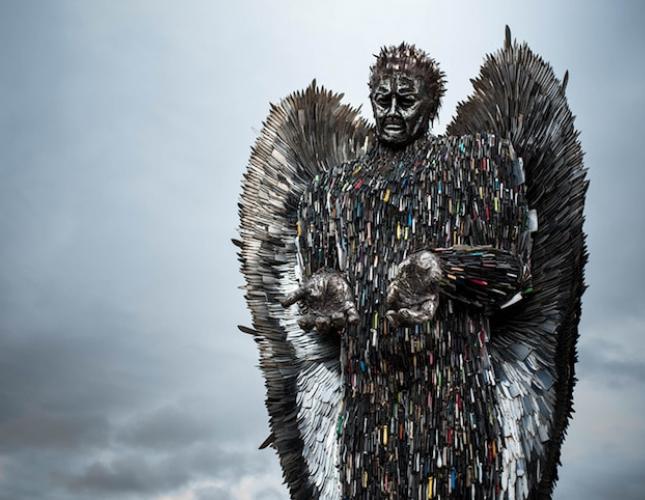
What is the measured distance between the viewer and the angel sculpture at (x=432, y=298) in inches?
261

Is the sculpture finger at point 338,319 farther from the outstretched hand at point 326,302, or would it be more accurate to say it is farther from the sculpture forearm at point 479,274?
the sculpture forearm at point 479,274

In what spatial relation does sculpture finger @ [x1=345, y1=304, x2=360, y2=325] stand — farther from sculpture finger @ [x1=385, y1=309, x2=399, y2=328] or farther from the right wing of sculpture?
the right wing of sculpture

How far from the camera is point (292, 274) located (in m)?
7.82

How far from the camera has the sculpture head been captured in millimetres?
7242

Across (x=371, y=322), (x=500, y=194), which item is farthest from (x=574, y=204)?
(x=371, y=322)

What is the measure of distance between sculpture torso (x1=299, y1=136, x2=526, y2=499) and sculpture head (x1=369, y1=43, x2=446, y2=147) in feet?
0.58

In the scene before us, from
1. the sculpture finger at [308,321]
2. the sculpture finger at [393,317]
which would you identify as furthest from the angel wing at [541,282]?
the sculpture finger at [308,321]

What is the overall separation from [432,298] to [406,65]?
160 centimetres

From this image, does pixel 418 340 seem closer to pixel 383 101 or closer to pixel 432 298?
pixel 432 298

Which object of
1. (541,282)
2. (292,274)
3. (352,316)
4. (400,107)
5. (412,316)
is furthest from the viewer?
(292,274)

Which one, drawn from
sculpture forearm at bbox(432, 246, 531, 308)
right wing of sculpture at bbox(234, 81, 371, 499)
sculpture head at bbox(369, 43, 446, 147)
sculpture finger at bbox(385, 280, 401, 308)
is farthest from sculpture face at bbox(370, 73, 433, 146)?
sculpture finger at bbox(385, 280, 401, 308)

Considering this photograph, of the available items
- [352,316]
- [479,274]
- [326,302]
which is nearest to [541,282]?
[479,274]

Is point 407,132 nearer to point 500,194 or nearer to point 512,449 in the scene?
point 500,194

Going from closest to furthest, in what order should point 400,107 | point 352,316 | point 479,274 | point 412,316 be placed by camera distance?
point 412,316 → point 479,274 → point 352,316 → point 400,107
